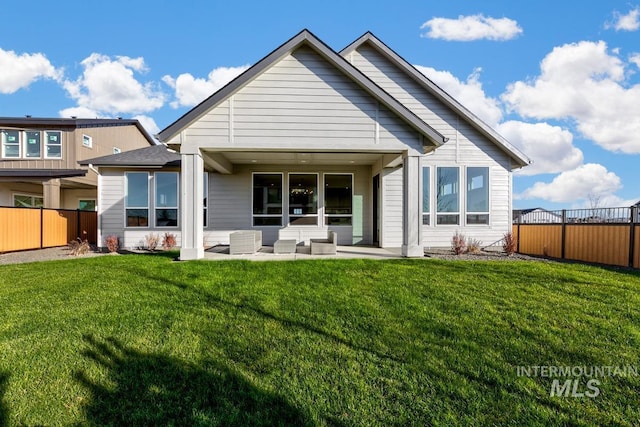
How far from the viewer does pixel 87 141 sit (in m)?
18.4

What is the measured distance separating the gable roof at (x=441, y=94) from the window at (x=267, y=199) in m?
5.57

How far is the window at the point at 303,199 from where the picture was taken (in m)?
12.7

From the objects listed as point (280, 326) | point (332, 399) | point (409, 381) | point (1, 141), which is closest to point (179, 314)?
point (280, 326)

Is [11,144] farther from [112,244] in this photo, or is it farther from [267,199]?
[267,199]

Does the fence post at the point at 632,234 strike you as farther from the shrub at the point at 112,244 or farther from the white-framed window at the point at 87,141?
the white-framed window at the point at 87,141

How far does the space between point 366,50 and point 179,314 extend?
11.7 m

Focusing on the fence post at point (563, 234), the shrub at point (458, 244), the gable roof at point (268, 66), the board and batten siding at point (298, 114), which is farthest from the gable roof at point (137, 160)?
the fence post at point (563, 234)

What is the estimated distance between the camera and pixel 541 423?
2.45 meters

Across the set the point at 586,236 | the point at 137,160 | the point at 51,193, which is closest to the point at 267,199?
the point at 137,160

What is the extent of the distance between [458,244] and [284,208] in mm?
6461

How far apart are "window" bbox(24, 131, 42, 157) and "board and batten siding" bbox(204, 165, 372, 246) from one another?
1242 centimetres

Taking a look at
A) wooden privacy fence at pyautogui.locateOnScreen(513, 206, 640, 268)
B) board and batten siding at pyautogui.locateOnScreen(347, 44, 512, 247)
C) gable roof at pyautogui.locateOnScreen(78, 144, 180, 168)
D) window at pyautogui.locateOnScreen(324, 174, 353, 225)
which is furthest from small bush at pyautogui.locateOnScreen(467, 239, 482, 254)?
gable roof at pyautogui.locateOnScreen(78, 144, 180, 168)

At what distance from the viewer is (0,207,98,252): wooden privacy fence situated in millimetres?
11219

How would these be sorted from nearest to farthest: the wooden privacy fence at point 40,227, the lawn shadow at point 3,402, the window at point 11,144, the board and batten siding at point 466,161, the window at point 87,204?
the lawn shadow at point 3,402 < the wooden privacy fence at point 40,227 < the board and batten siding at point 466,161 < the window at point 11,144 < the window at point 87,204
